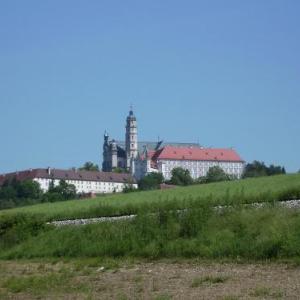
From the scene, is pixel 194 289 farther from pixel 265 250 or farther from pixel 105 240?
pixel 105 240

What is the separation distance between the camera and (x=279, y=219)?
82.3 ft

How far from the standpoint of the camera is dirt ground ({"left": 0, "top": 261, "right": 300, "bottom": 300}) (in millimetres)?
14984

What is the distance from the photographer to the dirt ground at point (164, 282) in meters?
15.0

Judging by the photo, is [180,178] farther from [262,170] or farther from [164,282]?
[164,282]

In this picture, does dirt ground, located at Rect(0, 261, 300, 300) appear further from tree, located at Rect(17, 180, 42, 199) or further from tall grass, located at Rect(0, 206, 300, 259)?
tree, located at Rect(17, 180, 42, 199)

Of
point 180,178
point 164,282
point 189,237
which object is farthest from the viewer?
point 180,178

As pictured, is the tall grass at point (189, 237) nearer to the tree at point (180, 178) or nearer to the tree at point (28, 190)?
the tree at point (28, 190)

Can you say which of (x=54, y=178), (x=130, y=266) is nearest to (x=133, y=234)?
(x=130, y=266)

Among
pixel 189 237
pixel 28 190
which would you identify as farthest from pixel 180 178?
pixel 189 237

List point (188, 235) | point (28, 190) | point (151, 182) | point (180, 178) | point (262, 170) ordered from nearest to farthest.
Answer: point (188, 235) → point (262, 170) → point (28, 190) → point (180, 178) → point (151, 182)

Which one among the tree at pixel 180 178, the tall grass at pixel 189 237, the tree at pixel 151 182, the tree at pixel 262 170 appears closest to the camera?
the tall grass at pixel 189 237

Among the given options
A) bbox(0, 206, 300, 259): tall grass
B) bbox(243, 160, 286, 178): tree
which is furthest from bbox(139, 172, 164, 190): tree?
bbox(0, 206, 300, 259): tall grass

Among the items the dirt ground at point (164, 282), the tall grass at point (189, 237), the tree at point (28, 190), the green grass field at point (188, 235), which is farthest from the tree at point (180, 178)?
the dirt ground at point (164, 282)

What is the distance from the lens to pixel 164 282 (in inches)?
700
